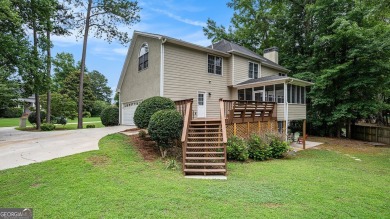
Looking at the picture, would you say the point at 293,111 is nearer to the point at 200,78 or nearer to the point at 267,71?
the point at 267,71

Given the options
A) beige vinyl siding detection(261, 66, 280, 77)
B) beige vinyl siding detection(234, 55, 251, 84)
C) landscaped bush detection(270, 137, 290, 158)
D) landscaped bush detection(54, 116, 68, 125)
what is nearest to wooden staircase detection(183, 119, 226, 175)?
landscaped bush detection(270, 137, 290, 158)

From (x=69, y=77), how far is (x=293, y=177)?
39.6 meters

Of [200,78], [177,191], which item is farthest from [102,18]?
[177,191]

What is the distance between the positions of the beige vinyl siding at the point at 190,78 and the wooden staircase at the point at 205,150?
4030mm

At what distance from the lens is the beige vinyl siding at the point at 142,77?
1248 cm

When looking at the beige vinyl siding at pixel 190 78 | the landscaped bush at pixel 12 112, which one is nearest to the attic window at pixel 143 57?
the beige vinyl siding at pixel 190 78

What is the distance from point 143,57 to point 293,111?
34.7 feet

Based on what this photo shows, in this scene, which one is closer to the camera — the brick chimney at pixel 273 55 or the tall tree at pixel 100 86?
the brick chimney at pixel 273 55

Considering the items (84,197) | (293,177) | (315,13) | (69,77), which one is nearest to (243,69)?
(315,13)

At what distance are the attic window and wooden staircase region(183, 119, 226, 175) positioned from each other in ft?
22.2

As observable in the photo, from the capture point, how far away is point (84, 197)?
4.33m

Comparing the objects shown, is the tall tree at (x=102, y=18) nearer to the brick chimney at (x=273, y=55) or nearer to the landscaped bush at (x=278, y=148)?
the brick chimney at (x=273, y=55)

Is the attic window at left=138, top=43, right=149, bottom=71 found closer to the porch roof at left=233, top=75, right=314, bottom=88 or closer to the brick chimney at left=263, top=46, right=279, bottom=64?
the porch roof at left=233, top=75, right=314, bottom=88

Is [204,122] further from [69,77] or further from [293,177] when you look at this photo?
[69,77]
